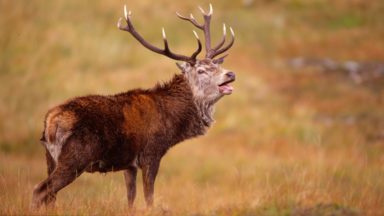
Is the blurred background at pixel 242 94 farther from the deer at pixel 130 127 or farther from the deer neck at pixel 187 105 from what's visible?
the deer neck at pixel 187 105

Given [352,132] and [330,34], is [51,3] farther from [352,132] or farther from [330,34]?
[352,132]

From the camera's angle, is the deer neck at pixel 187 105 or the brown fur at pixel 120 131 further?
the deer neck at pixel 187 105

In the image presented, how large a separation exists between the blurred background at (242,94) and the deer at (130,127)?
1.15 feet

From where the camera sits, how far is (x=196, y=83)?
9.95 m

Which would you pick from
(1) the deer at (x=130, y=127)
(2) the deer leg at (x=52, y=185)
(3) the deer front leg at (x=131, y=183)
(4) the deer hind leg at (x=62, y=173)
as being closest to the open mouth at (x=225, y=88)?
(1) the deer at (x=130, y=127)

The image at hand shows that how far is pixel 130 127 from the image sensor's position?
8.66m

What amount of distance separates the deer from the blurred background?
1.15ft

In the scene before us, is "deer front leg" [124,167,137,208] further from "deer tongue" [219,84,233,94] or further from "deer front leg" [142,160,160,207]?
"deer tongue" [219,84,233,94]

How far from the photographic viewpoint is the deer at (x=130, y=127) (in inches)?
312

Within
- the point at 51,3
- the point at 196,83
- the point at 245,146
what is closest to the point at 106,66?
the point at 51,3

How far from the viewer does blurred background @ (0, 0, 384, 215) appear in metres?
10.4

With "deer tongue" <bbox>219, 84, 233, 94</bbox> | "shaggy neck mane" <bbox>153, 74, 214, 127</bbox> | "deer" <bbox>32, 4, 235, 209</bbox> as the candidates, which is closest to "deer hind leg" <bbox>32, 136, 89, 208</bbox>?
"deer" <bbox>32, 4, 235, 209</bbox>

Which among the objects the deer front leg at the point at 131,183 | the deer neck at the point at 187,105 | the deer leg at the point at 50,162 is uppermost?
the deer neck at the point at 187,105

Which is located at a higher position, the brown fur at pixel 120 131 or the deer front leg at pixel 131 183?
the brown fur at pixel 120 131
